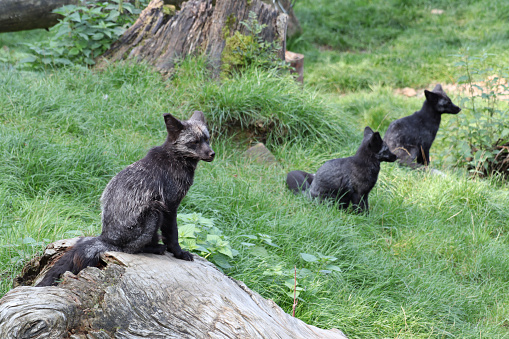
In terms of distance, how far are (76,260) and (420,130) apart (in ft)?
17.3

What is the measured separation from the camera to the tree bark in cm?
706

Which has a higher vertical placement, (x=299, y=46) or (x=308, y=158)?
(x=299, y=46)

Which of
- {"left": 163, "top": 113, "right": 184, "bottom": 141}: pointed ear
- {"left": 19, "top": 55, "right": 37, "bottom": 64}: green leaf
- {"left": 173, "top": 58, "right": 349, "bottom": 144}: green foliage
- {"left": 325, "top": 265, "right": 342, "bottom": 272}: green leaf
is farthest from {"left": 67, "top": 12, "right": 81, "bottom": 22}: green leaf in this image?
{"left": 325, "top": 265, "right": 342, "bottom": 272}: green leaf

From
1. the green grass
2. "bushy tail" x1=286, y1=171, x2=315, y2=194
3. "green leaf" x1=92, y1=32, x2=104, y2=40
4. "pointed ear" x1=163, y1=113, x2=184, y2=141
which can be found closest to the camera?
"pointed ear" x1=163, y1=113, x2=184, y2=141

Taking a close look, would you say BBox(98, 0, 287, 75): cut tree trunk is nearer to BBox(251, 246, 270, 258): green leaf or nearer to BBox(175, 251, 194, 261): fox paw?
BBox(251, 246, 270, 258): green leaf

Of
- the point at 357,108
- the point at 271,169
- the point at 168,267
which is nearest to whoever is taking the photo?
the point at 168,267

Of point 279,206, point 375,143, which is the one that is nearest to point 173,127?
point 279,206

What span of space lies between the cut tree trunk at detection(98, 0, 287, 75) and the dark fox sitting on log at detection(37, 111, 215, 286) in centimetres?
394

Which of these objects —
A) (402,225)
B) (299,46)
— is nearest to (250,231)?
(402,225)

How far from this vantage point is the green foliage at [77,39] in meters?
6.80

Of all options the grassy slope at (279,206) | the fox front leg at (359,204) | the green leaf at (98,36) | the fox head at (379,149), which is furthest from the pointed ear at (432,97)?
the green leaf at (98,36)

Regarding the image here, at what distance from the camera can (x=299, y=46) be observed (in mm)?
11672

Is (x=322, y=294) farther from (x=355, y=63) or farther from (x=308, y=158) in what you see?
(x=355, y=63)

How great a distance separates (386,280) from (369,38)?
9.27m
